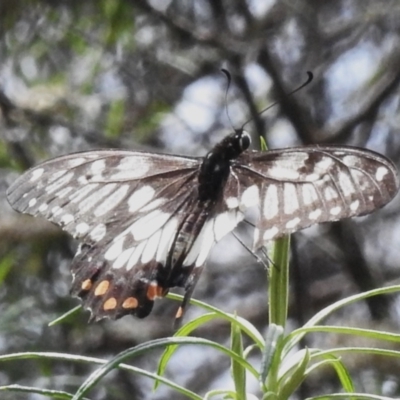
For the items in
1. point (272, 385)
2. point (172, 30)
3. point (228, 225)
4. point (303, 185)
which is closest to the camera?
point (272, 385)

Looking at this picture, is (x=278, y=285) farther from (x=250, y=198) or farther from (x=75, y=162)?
(x=75, y=162)

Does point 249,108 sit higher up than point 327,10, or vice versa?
point 327,10

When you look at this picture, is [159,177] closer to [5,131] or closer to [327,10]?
[5,131]

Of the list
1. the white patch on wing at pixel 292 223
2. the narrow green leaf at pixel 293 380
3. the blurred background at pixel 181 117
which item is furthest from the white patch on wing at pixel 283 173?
the blurred background at pixel 181 117

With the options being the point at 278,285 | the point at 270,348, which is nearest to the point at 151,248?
the point at 278,285

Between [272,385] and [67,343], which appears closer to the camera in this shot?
[272,385]

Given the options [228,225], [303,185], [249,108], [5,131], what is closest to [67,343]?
[5,131]
